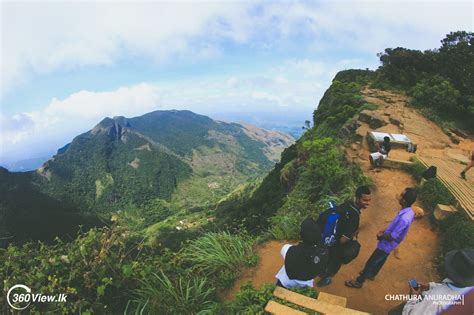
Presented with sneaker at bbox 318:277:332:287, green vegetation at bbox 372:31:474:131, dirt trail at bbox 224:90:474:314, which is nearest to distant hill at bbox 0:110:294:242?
green vegetation at bbox 372:31:474:131

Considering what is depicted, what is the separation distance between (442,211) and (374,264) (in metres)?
3.37

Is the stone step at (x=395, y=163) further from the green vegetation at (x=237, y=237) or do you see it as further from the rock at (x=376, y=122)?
the rock at (x=376, y=122)

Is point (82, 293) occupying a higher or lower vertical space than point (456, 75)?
lower

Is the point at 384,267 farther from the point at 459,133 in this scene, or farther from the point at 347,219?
the point at 459,133

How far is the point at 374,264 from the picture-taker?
5.50 metres

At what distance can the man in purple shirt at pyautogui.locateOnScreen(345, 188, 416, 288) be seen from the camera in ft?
15.5

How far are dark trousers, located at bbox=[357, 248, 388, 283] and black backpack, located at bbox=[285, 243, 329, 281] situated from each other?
63.6 inches

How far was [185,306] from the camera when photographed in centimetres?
505

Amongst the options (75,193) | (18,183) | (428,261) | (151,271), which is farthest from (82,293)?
(75,193)

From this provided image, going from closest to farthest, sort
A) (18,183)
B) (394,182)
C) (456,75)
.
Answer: (394,182) → (456,75) → (18,183)

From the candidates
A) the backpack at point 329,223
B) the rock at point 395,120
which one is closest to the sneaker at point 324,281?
the backpack at point 329,223

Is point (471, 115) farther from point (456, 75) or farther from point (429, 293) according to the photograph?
point (429, 293)

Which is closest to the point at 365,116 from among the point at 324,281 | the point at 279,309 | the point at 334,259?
the point at 324,281

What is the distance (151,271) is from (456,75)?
24.6m
